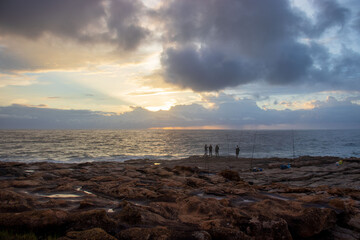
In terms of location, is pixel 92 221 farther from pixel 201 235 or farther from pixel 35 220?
→ pixel 201 235

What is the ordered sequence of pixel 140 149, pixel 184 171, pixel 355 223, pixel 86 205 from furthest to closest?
1. pixel 140 149
2. pixel 184 171
3. pixel 355 223
4. pixel 86 205

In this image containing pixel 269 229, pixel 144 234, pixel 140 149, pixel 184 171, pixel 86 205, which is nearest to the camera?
pixel 144 234

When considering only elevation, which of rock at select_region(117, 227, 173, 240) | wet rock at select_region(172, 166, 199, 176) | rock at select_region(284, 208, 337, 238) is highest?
rock at select_region(117, 227, 173, 240)

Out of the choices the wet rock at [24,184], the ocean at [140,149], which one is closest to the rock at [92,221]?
the wet rock at [24,184]

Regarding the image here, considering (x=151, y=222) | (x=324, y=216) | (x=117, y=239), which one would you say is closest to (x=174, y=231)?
(x=151, y=222)

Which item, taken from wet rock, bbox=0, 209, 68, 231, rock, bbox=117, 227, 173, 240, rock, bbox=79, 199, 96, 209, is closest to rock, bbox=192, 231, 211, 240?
rock, bbox=117, 227, 173, 240

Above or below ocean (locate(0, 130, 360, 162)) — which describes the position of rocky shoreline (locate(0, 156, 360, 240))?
above

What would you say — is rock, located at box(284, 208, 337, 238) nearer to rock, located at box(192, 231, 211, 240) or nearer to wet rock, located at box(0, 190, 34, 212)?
rock, located at box(192, 231, 211, 240)

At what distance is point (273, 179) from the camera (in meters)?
19.8

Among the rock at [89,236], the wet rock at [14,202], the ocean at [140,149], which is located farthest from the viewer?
the ocean at [140,149]

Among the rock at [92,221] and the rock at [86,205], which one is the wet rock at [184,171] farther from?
the rock at [92,221]

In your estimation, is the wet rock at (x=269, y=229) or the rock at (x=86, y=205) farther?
the rock at (x=86, y=205)

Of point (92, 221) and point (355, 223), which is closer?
point (92, 221)

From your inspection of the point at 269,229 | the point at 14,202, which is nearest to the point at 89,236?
the point at 14,202
